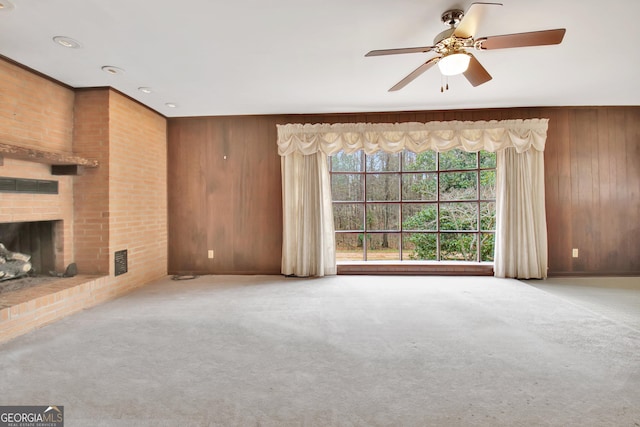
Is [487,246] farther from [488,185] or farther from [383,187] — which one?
[383,187]

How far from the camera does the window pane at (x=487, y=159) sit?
4.46 meters

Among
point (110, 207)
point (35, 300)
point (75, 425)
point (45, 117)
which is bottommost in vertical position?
point (75, 425)

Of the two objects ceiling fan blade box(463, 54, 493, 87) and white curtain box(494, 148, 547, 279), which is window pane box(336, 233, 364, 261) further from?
ceiling fan blade box(463, 54, 493, 87)

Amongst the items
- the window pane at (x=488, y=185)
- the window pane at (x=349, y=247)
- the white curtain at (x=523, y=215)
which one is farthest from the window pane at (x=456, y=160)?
the window pane at (x=349, y=247)

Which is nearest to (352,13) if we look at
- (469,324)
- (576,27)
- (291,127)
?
(576,27)

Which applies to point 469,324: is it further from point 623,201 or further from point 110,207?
point 110,207

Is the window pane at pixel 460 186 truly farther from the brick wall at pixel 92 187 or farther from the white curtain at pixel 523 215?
the brick wall at pixel 92 187

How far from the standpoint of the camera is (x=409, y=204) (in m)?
4.50

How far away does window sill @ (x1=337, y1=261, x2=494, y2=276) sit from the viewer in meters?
4.25

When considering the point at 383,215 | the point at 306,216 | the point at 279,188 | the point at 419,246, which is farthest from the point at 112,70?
the point at 419,246

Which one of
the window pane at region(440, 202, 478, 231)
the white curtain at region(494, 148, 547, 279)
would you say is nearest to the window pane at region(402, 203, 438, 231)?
the window pane at region(440, 202, 478, 231)

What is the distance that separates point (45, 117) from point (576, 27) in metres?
4.64

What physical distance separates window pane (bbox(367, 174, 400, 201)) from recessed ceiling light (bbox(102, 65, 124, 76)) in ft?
10.5

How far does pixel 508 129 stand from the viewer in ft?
13.2
